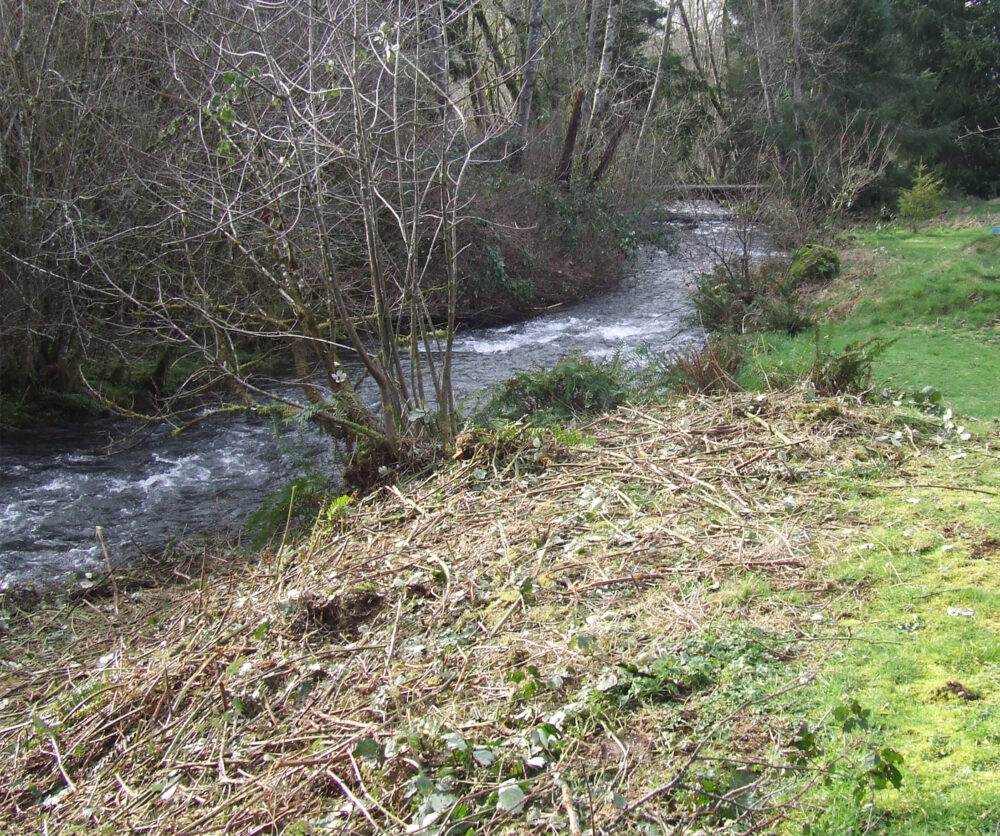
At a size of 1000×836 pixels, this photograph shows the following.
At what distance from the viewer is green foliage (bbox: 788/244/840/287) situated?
1459cm

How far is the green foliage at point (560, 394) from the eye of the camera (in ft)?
27.8

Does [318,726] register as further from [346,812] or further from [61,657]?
[61,657]

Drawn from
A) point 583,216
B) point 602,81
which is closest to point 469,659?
point 583,216

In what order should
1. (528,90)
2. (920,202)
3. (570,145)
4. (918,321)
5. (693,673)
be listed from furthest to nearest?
(920,202)
(570,145)
(528,90)
(918,321)
(693,673)

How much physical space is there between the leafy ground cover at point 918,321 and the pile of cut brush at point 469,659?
7.62ft

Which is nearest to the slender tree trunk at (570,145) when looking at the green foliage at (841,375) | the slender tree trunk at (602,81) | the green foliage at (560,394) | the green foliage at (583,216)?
the green foliage at (583,216)

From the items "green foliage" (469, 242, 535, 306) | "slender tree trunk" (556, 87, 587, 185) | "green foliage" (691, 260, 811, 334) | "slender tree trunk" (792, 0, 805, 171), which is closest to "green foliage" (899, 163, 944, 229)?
"slender tree trunk" (792, 0, 805, 171)

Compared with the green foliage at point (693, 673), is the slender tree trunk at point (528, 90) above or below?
above

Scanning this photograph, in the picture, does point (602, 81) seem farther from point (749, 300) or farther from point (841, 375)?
point (841, 375)

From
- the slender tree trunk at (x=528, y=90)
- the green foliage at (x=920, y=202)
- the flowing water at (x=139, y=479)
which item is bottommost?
the flowing water at (x=139, y=479)

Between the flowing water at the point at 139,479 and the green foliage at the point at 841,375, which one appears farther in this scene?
the flowing water at the point at 139,479

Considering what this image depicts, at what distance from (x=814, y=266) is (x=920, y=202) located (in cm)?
863

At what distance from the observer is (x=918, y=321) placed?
11.6 metres

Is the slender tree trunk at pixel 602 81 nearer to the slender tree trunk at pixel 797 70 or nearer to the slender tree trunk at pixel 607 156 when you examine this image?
the slender tree trunk at pixel 607 156
